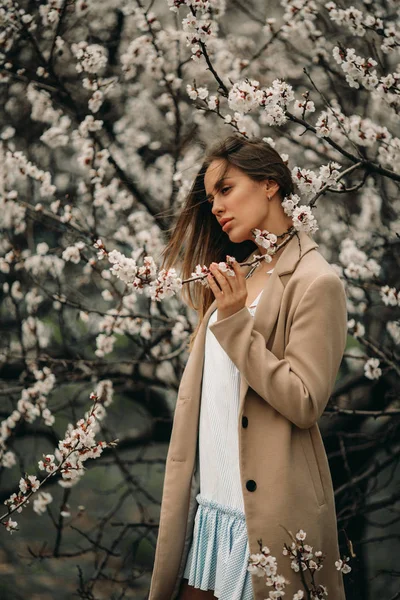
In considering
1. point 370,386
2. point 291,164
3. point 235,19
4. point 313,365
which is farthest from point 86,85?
point 313,365

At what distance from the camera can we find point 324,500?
1.70m

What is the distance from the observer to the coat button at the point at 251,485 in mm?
1644

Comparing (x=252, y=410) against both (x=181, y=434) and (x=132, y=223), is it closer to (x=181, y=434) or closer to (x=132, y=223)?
(x=181, y=434)

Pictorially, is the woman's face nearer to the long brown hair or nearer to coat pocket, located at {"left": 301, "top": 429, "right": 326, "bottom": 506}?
the long brown hair

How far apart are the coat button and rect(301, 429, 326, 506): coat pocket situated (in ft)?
0.46

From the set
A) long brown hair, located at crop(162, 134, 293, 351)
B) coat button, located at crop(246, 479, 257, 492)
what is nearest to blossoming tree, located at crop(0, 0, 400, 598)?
long brown hair, located at crop(162, 134, 293, 351)

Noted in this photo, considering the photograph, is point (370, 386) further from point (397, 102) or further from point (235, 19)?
point (235, 19)

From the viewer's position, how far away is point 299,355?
1635mm

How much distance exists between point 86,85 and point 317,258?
201 cm

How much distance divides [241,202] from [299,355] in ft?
1.45

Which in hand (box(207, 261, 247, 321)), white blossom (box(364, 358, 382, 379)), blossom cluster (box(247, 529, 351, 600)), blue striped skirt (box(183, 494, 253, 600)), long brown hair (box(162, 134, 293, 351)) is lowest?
white blossom (box(364, 358, 382, 379))

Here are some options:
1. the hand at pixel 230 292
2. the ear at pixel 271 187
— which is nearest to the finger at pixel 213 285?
the hand at pixel 230 292

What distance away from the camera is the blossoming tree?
3375mm

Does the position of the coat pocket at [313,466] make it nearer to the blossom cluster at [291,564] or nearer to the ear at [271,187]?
the blossom cluster at [291,564]
